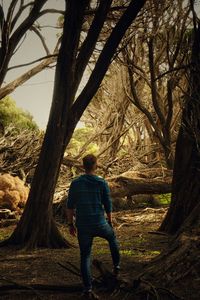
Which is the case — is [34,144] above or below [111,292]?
above

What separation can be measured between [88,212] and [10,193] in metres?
7.64

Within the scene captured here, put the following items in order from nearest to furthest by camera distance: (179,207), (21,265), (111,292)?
(111,292)
(21,265)
(179,207)

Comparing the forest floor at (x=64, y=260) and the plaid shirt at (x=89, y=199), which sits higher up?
the plaid shirt at (x=89, y=199)

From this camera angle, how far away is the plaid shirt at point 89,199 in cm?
472

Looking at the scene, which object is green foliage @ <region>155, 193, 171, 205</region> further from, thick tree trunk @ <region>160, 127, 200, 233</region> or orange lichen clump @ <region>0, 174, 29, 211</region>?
thick tree trunk @ <region>160, 127, 200, 233</region>

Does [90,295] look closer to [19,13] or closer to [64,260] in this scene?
[64,260]

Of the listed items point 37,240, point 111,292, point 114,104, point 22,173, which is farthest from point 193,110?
point 114,104

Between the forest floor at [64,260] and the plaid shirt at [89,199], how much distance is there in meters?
0.74

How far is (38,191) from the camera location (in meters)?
8.34

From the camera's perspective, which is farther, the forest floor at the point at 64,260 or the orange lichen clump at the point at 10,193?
the orange lichen clump at the point at 10,193

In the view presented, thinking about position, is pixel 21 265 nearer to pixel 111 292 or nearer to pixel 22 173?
pixel 111 292

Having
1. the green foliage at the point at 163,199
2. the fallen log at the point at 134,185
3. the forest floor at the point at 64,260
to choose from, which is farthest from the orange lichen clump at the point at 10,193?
the green foliage at the point at 163,199

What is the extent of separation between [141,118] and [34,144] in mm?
6276

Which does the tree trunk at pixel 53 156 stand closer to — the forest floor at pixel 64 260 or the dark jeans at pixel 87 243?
the forest floor at pixel 64 260
